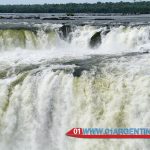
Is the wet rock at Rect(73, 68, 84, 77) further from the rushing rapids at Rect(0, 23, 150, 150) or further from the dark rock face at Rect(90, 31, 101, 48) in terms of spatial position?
the dark rock face at Rect(90, 31, 101, 48)

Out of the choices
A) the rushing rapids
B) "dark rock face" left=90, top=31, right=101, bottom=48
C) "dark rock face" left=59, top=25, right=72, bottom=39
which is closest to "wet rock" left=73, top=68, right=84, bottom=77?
the rushing rapids

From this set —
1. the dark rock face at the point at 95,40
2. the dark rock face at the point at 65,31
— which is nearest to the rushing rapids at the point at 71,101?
the dark rock face at the point at 95,40

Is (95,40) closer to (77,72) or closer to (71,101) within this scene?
(77,72)

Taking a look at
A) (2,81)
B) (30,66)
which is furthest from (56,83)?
(30,66)

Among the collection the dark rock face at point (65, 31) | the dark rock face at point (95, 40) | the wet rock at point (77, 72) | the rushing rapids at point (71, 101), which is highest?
the dark rock face at point (65, 31)

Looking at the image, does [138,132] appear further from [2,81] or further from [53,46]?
[53,46]

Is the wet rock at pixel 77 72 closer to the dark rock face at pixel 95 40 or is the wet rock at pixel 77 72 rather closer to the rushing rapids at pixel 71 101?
the rushing rapids at pixel 71 101

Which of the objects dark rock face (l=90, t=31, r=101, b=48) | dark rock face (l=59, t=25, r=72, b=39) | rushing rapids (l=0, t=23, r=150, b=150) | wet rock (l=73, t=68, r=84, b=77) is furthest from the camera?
dark rock face (l=59, t=25, r=72, b=39)

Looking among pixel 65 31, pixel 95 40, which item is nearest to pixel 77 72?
pixel 95 40
